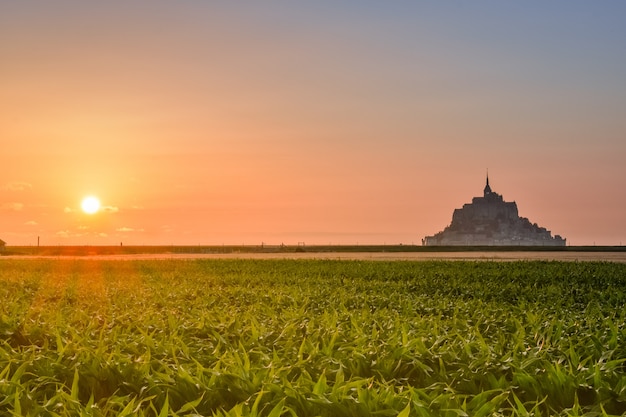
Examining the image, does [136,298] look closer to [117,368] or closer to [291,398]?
[117,368]

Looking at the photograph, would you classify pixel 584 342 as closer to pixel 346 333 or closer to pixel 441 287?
pixel 346 333

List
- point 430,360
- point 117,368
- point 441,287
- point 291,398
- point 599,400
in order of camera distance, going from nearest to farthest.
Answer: point 291,398 → point 599,400 → point 117,368 → point 430,360 → point 441,287

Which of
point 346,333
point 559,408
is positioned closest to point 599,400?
point 559,408

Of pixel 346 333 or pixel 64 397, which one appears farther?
pixel 346 333

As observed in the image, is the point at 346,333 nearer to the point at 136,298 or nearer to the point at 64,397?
the point at 64,397

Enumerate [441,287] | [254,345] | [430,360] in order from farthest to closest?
[441,287]
[254,345]
[430,360]

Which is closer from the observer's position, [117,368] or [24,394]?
[24,394]

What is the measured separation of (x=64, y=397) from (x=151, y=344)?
2249 mm

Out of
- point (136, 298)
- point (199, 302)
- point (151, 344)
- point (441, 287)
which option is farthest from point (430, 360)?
point (441, 287)


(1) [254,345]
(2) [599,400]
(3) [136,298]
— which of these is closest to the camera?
(2) [599,400]

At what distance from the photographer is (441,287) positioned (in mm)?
24312

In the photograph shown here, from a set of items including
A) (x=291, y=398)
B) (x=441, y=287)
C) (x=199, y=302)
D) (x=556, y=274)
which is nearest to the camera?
(x=291, y=398)

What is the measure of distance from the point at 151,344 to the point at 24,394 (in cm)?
194

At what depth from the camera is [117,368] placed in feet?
Result: 22.7
